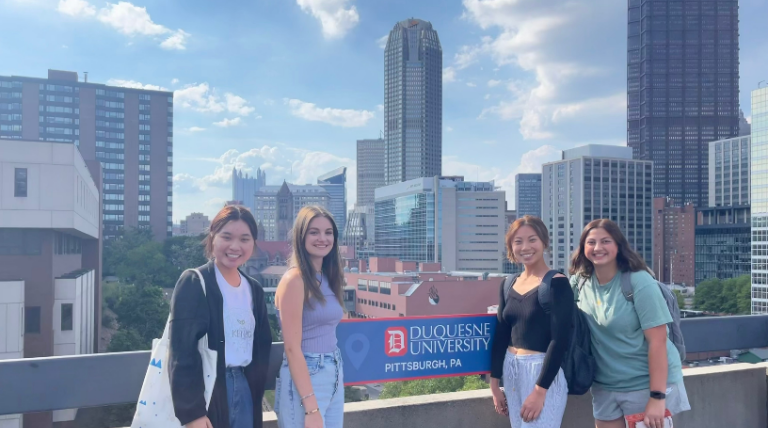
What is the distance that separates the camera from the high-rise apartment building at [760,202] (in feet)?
216

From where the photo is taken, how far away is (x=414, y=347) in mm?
3580

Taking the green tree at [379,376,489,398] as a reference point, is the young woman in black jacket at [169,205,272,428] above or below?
above

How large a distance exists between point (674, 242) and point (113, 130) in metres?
97.5

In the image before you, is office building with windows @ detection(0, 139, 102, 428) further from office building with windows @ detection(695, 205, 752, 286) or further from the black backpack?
office building with windows @ detection(695, 205, 752, 286)

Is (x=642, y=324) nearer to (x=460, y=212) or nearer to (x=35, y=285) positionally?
(x=35, y=285)

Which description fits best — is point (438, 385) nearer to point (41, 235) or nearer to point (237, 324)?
point (237, 324)

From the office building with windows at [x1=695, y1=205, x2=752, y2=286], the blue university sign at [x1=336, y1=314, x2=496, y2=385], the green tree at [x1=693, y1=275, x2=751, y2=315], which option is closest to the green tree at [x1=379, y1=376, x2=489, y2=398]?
the blue university sign at [x1=336, y1=314, x2=496, y2=385]

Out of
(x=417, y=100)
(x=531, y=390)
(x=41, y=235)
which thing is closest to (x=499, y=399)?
(x=531, y=390)

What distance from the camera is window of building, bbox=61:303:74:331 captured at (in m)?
21.2

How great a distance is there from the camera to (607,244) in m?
3.08

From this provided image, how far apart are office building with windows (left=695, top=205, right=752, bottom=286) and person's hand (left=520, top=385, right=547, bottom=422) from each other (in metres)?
100

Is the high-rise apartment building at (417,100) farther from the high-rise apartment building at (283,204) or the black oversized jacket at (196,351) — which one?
the black oversized jacket at (196,351)

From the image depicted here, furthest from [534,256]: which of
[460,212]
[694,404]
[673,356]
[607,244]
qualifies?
[460,212]

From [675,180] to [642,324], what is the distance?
495 feet
